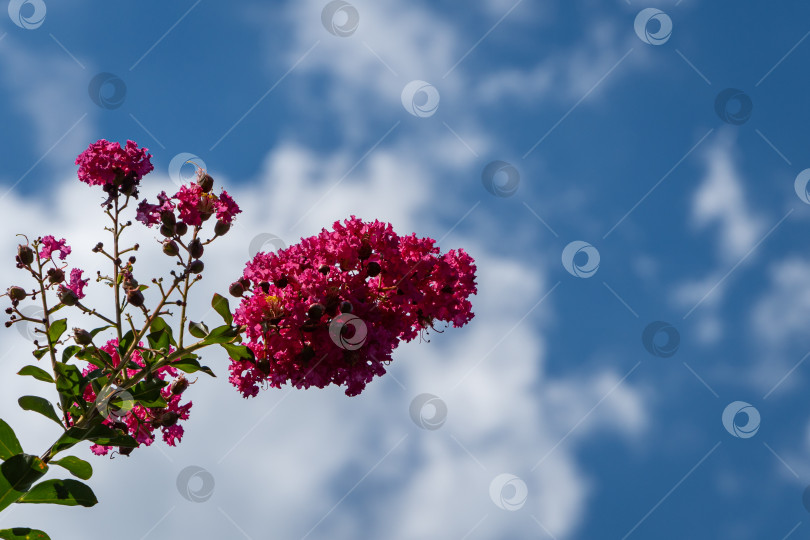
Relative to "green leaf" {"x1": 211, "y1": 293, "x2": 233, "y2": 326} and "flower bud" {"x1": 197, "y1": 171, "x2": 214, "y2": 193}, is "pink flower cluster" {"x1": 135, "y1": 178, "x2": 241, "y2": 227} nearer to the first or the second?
"flower bud" {"x1": 197, "y1": 171, "x2": 214, "y2": 193}

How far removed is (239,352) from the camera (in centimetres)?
333

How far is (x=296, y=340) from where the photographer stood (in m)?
3.30

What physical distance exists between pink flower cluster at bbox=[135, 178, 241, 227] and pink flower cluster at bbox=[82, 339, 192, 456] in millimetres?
678

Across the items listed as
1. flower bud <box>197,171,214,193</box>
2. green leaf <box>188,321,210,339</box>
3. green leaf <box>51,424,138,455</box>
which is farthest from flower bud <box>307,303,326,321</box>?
green leaf <box>51,424,138,455</box>

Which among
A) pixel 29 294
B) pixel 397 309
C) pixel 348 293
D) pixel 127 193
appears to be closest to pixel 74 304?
pixel 29 294

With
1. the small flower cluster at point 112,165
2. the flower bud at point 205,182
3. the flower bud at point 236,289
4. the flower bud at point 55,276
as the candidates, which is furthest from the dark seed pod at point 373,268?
the flower bud at point 55,276

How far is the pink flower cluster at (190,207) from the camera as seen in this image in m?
3.35

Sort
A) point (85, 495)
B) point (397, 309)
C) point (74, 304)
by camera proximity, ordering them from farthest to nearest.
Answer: point (397, 309)
point (74, 304)
point (85, 495)

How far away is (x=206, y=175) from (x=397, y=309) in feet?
3.62

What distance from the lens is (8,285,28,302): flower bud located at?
3.28m

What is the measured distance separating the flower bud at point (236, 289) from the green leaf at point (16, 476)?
105cm

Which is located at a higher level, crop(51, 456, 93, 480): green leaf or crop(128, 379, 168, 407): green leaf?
crop(128, 379, 168, 407): green leaf

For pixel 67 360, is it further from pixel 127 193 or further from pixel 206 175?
pixel 206 175

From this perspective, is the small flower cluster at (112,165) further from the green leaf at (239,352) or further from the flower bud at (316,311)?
the flower bud at (316,311)
